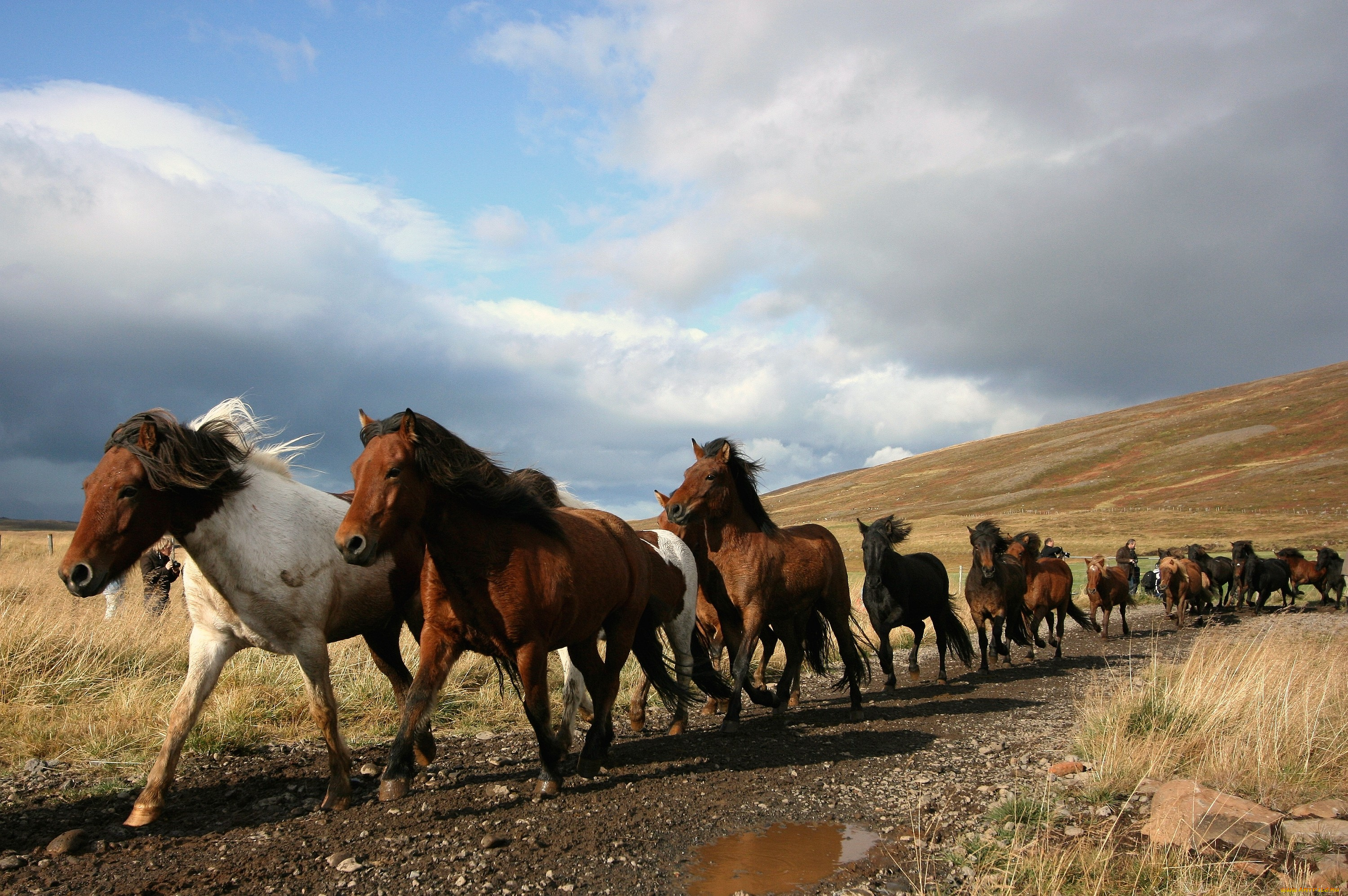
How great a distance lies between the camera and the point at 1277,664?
8.21 m

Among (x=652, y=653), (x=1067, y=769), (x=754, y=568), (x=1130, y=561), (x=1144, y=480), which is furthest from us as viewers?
(x=1144, y=480)

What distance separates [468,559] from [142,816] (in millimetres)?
2340

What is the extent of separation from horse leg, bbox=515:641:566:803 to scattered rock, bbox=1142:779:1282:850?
343 centimetres

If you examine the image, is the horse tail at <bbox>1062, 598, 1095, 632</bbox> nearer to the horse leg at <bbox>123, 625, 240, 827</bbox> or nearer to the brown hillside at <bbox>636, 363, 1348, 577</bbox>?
the horse leg at <bbox>123, 625, 240, 827</bbox>

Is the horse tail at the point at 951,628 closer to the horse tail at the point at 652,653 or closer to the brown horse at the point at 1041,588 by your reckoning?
the brown horse at the point at 1041,588

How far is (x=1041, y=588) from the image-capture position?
1546 cm

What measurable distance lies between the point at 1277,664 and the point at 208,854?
9151mm

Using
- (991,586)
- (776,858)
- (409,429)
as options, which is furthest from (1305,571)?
(409,429)

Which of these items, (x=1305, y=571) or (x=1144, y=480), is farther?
(x=1144, y=480)

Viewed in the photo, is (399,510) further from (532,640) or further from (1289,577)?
(1289,577)

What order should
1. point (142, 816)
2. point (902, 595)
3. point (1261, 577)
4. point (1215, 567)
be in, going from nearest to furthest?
point (142, 816), point (902, 595), point (1215, 567), point (1261, 577)

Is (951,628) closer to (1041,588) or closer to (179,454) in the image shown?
(1041,588)

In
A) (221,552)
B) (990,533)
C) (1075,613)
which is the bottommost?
(1075,613)

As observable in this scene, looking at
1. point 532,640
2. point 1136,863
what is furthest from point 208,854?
point 1136,863
